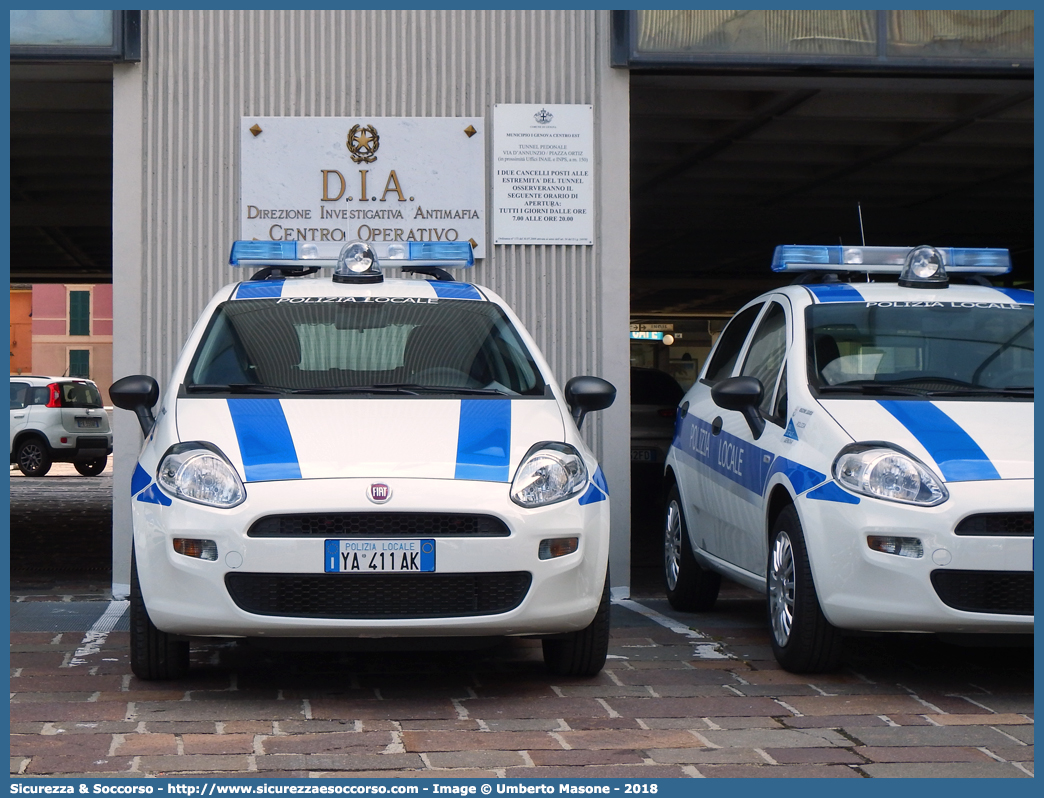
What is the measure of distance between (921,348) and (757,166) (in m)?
7.80

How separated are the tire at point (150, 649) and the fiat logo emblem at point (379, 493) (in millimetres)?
1029

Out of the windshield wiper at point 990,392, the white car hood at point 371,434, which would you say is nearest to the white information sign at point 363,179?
the white car hood at point 371,434

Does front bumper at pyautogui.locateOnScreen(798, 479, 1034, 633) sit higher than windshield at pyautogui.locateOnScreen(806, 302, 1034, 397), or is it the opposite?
windshield at pyautogui.locateOnScreen(806, 302, 1034, 397)

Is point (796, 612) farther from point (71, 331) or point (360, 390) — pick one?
point (71, 331)

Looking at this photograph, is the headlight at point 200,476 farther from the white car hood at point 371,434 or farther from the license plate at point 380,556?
the license plate at point 380,556

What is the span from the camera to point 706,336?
36.6 m

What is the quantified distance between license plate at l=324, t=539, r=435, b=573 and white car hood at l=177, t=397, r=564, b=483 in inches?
9.8

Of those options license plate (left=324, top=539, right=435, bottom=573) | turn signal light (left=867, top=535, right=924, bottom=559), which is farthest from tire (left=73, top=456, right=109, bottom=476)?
turn signal light (left=867, top=535, right=924, bottom=559)

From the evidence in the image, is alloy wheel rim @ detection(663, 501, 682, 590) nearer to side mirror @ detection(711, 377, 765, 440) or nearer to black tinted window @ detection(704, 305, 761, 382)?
black tinted window @ detection(704, 305, 761, 382)

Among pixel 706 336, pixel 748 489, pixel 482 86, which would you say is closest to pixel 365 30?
pixel 482 86

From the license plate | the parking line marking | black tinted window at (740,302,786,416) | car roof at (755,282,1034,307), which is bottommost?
the parking line marking

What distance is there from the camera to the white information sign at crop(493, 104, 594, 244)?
8.32 meters

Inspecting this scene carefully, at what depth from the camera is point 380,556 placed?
15.7 feet

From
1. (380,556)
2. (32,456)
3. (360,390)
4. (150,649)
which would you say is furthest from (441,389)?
(32,456)
